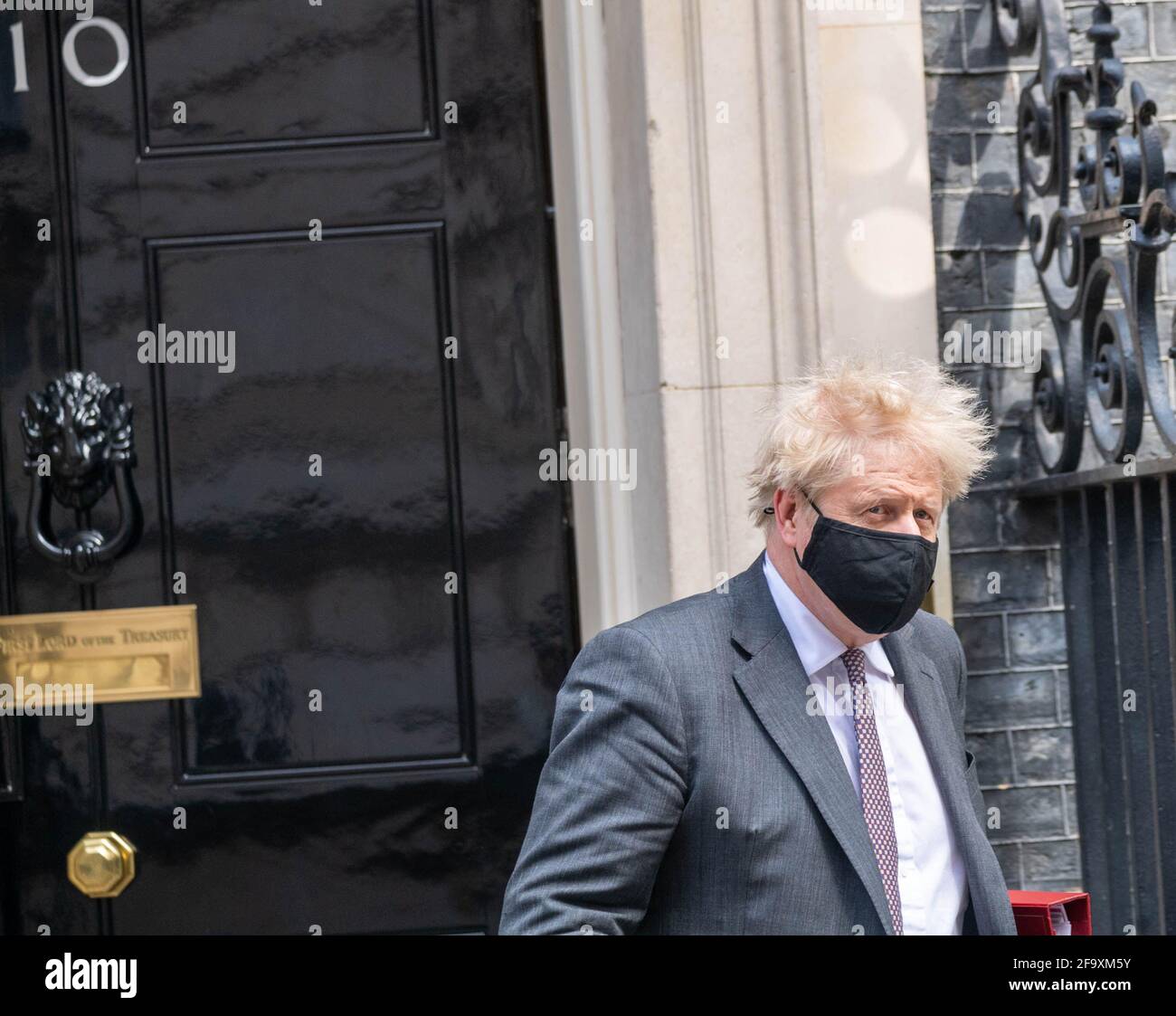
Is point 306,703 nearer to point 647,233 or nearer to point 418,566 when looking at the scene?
point 418,566

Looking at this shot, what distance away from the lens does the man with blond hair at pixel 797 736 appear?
1.94 meters

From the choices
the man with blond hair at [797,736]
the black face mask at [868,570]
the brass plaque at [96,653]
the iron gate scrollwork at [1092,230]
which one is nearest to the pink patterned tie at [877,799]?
the man with blond hair at [797,736]

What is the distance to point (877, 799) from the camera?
206 centimetres

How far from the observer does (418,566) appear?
3.49 metres

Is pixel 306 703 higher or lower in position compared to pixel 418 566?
lower

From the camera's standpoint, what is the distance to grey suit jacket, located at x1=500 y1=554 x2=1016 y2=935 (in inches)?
75.2

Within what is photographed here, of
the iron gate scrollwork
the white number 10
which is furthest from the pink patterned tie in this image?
the white number 10

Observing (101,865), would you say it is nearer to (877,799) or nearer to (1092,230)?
(877,799)

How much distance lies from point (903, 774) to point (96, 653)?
2.13m

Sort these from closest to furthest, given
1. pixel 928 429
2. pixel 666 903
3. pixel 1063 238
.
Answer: pixel 666 903 → pixel 928 429 → pixel 1063 238

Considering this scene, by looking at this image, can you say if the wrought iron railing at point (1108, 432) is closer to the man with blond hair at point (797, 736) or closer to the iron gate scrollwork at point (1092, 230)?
the iron gate scrollwork at point (1092, 230)

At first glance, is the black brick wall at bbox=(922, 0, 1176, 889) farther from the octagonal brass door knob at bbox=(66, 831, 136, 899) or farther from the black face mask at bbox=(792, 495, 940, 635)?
the octagonal brass door knob at bbox=(66, 831, 136, 899)

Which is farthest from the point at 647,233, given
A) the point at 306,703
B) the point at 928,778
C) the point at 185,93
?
the point at 928,778

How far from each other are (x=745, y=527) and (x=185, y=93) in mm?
1751
